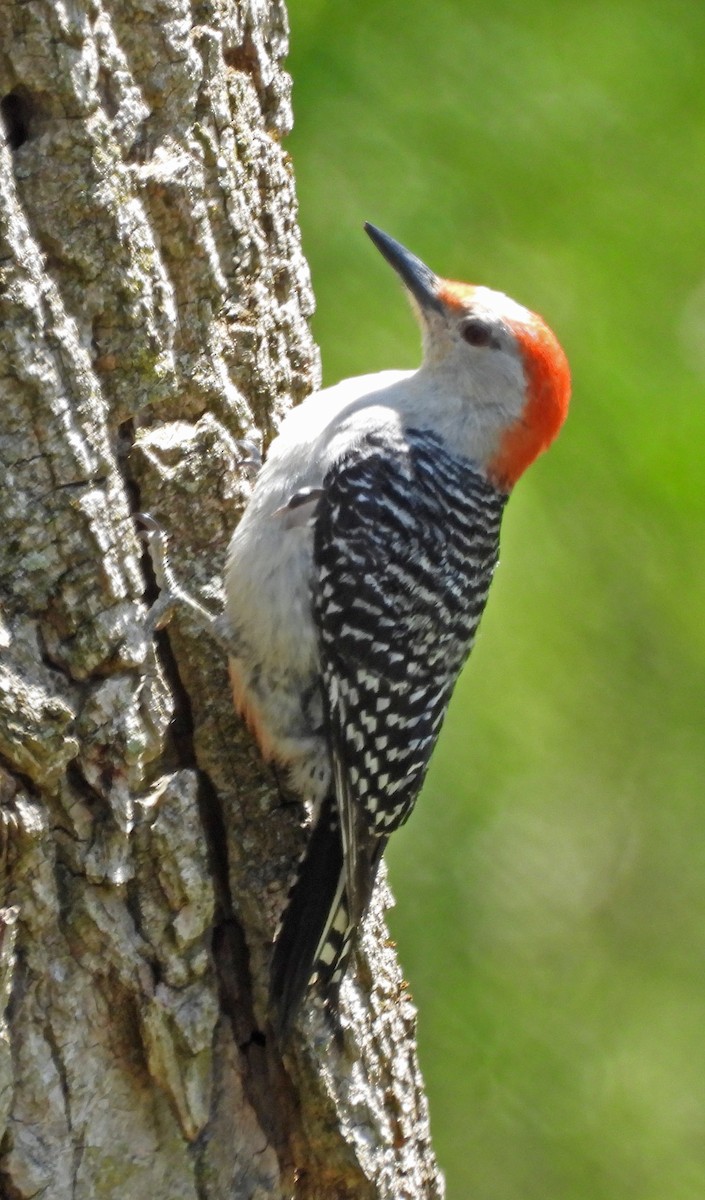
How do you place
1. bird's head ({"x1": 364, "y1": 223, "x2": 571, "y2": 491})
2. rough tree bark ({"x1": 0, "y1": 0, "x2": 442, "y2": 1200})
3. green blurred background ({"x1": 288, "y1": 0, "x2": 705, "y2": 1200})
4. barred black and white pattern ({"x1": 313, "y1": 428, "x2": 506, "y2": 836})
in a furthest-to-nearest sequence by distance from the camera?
green blurred background ({"x1": 288, "y1": 0, "x2": 705, "y2": 1200}) < bird's head ({"x1": 364, "y1": 223, "x2": 571, "y2": 491}) < barred black and white pattern ({"x1": 313, "y1": 428, "x2": 506, "y2": 836}) < rough tree bark ({"x1": 0, "y1": 0, "x2": 442, "y2": 1200})

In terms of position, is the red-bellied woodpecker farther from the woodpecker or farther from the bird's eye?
the bird's eye

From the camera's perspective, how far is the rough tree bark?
2.54 metres

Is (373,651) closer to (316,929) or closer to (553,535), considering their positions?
(316,929)

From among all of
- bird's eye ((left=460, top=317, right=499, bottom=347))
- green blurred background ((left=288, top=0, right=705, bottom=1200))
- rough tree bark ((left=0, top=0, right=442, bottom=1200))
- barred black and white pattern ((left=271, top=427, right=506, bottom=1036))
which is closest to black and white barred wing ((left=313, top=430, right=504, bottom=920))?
barred black and white pattern ((left=271, top=427, right=506, bottom=1036))

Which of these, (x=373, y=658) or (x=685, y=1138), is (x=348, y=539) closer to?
(x=373, y=658)

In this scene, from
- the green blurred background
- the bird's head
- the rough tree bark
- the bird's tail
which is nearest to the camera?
the rough tree bark

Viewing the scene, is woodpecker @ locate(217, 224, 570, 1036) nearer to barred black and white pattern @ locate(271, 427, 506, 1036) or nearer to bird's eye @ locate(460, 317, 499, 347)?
barred black and white pattern @ locate(271, 427, 506, 1036)

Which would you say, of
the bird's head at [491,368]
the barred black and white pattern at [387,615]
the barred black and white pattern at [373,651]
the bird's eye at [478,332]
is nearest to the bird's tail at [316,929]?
the barred black and white pattern at [373,651]

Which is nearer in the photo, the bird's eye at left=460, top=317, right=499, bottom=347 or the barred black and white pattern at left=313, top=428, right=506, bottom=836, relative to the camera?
the barred black and white pattern at left=313, top=428, right=506, bottom=836

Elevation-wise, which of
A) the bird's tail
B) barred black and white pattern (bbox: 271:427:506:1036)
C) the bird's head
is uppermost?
the bird's head

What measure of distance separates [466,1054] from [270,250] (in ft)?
9.50

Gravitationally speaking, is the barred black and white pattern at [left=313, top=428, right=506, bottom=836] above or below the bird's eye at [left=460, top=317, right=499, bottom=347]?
below

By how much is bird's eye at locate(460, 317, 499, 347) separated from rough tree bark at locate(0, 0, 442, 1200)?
689 mm

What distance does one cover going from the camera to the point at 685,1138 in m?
4.80
